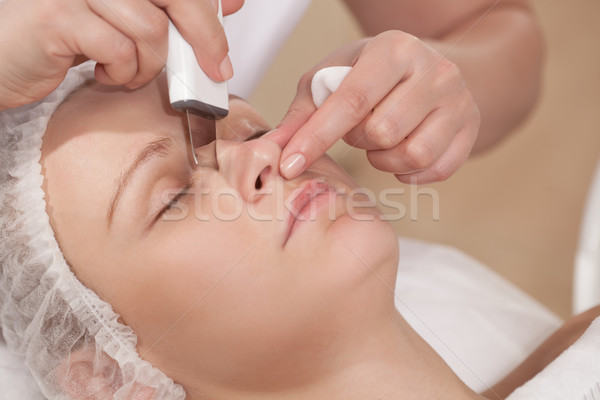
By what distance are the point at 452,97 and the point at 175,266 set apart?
0.47 metres

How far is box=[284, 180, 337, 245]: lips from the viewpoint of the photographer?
0.80m

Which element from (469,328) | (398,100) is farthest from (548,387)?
(398,100)

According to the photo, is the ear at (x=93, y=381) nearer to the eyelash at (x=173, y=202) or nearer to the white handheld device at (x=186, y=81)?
the eyelash at (x=173, y=202)

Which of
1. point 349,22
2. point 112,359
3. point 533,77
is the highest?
point 533,77

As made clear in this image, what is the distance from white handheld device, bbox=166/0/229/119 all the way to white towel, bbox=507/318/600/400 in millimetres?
610

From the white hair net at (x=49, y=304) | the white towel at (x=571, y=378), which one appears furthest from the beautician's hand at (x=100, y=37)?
the white towel at (x=571, y=378)

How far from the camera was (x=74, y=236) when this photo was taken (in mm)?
829

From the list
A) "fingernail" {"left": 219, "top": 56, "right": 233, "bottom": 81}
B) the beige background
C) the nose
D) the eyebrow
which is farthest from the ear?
the beige background

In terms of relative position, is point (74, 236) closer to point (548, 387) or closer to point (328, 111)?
point (328, 111)

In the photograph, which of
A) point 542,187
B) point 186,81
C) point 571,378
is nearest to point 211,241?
point 186,81

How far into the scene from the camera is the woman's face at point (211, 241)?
A: 0.79 meters

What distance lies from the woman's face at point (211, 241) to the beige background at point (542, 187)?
2.79 ft

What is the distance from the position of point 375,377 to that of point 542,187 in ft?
4.10

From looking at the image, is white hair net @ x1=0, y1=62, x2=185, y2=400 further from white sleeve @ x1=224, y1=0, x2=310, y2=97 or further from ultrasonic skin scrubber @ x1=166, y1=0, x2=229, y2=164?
white sleeve @ x1=224, y1=0, x2=310, y2=97
